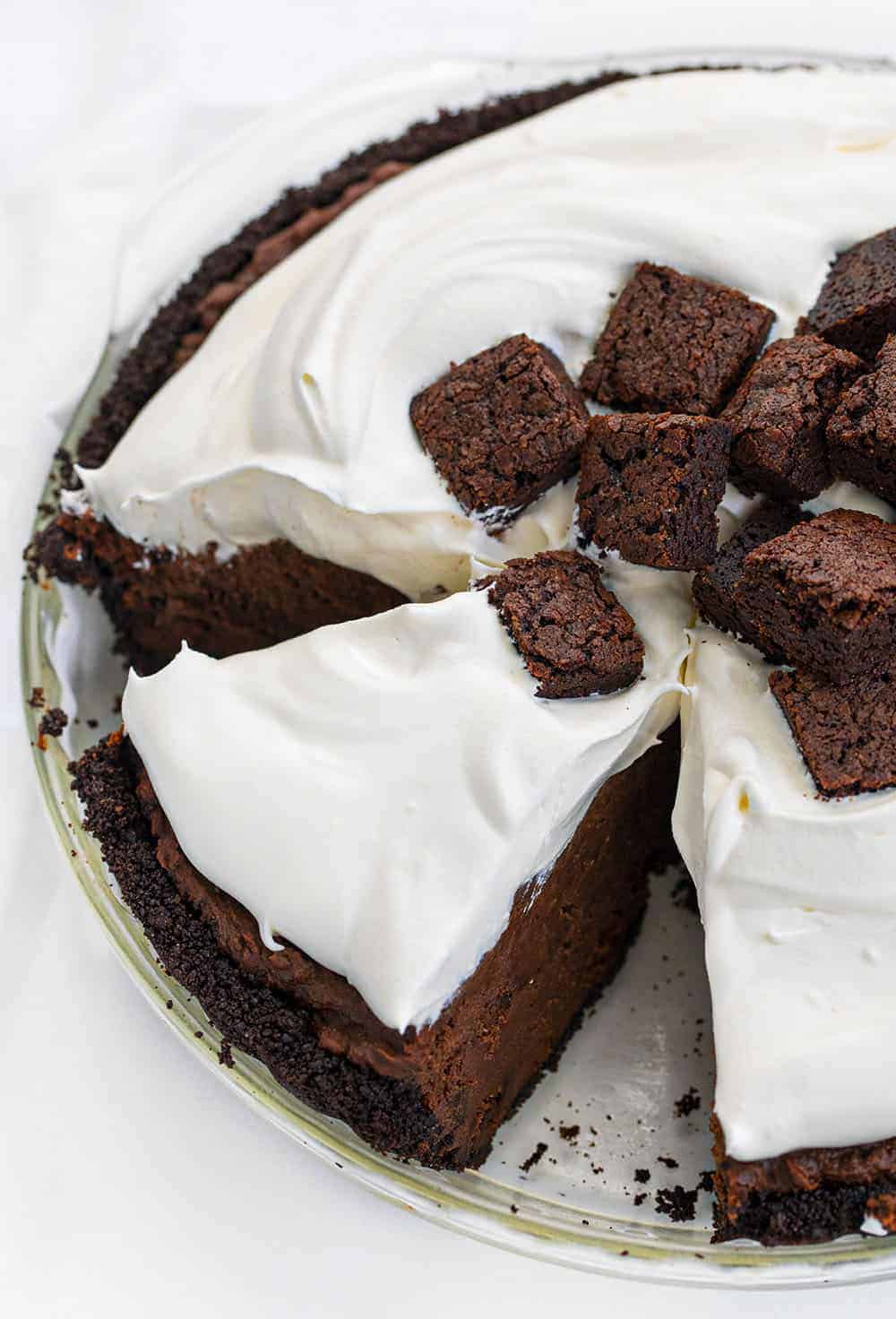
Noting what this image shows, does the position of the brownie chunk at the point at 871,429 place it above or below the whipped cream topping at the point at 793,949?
above

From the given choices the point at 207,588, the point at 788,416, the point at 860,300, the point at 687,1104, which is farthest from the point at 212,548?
the point at 687,1104

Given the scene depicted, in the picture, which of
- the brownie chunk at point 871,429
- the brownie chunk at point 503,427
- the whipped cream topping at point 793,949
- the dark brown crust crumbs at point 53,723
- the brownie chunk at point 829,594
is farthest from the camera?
the dark brown crust crumbs at point 53,723

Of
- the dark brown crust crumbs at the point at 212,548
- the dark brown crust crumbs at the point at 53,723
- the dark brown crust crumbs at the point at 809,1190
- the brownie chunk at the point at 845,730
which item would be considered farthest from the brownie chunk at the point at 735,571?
the dark brown crust crumbs at the point at 53,723

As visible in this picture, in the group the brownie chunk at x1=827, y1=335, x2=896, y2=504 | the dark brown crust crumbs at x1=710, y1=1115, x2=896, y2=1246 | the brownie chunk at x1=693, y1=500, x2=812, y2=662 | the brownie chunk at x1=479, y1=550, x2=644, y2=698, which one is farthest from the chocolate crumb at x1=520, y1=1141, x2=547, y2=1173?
the brownie chunk at x1=827, y1=335, x2=896, y2=504

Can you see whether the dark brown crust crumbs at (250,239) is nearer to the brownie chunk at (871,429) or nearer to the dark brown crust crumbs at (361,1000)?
the dark brown crust crumbs at (361,1000)

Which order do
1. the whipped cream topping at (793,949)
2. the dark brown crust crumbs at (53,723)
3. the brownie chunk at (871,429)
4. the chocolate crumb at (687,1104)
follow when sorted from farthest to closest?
the dark brown crust crumbs at (53,723) < the chocolate crumb at (687,1104) < the brownie chunk at (871,429) < the whipped cream topping at (793,949)

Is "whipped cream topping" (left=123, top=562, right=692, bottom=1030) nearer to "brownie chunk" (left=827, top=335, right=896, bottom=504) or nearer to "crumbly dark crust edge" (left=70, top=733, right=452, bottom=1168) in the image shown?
"crumbly dark crust edge" (left=70, top=733, right=452, bottom=1168)
